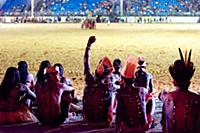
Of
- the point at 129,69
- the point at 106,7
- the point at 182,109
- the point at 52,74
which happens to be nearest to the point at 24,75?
the point at 52,74

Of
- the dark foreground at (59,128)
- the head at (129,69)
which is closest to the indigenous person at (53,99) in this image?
the dark foreground at (59,128)

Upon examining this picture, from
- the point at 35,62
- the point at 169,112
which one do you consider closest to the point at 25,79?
the point at 169,112

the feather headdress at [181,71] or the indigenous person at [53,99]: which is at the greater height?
the feather headdress at [181,71]

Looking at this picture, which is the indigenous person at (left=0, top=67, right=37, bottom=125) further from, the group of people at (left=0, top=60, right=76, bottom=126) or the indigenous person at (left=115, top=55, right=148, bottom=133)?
the indigenous person at (left=115, top=55, right=148, bottom=133)

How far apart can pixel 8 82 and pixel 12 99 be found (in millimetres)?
213

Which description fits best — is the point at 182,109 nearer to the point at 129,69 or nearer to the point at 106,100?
the point at 129,69

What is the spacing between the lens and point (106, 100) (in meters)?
6.12

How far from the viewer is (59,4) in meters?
64.2

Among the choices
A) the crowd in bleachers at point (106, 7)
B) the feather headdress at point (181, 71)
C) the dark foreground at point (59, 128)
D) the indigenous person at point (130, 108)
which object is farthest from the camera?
the crowd in bleachers at point (106, 7)

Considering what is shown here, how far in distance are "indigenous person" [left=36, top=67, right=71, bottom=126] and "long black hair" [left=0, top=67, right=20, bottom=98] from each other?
302mm

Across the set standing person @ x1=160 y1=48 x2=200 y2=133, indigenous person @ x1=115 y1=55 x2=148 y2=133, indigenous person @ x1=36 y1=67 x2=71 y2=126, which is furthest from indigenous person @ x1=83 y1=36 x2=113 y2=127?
standing person @ x1=160 y1=48 x2=200 y2=133

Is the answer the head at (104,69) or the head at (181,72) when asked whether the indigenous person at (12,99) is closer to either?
the head at (104,69)

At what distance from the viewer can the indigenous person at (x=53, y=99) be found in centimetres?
618

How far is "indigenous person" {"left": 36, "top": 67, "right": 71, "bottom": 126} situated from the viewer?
618cm
